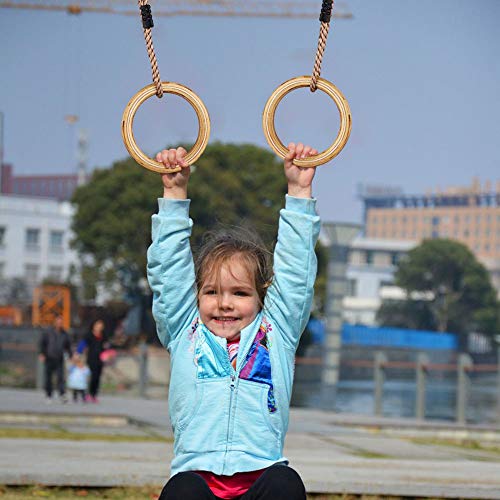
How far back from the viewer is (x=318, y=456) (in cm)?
952

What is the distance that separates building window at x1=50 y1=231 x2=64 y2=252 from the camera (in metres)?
95.5

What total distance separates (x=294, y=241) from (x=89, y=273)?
51.6m

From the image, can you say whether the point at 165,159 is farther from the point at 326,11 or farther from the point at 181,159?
the point at 326,11

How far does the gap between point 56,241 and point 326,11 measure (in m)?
93.6

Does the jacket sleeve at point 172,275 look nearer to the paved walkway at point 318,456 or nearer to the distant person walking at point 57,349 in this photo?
the paved walkway at point 318,456

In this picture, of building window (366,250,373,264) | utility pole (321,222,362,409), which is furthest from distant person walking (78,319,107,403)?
building window (366,250,373,264)

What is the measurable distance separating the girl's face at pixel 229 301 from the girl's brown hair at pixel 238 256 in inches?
0.8

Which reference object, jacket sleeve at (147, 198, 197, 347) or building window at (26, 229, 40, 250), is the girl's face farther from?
building window at (26, 229, 40, 250)

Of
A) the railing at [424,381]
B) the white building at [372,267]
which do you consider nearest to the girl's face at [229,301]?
the railing at [424,381]

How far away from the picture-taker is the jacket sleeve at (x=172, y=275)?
13.2ft

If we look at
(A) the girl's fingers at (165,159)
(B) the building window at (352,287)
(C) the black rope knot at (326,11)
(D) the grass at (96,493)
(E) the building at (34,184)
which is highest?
(E) the building at (34,184)

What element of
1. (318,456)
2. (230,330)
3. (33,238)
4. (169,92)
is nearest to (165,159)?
(169,92)

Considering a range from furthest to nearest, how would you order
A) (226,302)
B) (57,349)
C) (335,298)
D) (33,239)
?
(33,239)
(335,298)
(57,349)
(226,302)

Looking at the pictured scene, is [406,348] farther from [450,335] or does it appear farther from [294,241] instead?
[294,241]
